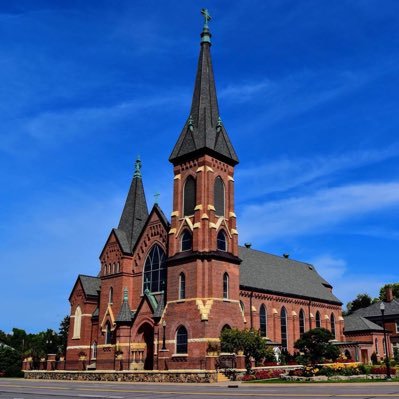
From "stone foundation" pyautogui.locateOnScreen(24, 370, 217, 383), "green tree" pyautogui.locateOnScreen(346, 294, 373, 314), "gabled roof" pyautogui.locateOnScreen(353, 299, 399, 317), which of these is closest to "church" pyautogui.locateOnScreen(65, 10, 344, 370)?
"stone foundation" pyautogui.locateOnScreen(24, 370, 217, 383)

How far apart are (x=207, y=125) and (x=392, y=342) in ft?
131

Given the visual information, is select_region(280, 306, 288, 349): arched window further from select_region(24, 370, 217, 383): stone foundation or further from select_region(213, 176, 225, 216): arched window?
select_region(24, 370, 217, 383): stone foundation

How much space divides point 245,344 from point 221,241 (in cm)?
1064

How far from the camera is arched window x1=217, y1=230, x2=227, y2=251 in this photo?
45.8 metres

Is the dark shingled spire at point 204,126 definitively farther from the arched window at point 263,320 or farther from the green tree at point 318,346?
the green tree at point 318,346

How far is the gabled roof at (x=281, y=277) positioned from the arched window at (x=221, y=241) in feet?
21.8

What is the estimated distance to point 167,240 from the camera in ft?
160

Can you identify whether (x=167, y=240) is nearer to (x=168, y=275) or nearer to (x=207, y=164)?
(x=168, y=275)

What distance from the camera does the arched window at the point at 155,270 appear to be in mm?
48406

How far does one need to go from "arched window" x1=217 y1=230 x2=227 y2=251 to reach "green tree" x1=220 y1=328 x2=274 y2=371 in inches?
343

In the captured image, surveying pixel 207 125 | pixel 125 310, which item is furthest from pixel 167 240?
pixel 207 125

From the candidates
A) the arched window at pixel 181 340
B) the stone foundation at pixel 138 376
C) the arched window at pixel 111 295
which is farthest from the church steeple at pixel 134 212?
the stone foundation at pixel 138 376

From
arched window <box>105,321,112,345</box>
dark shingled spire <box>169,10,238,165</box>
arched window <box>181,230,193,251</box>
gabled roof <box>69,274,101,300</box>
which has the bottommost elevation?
arched window <box>105,321,112,345</box>

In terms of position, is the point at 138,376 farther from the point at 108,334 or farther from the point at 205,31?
the point at 205,31
